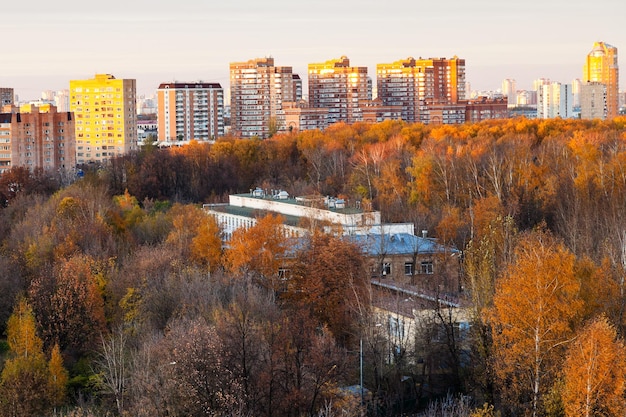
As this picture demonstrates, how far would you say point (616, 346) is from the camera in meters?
14.3

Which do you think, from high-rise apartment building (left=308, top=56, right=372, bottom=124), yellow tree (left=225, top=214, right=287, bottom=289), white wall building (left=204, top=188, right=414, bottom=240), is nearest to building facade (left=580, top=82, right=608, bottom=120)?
high-rise apartment building (left=308, top=56, right=372, bottom=124)

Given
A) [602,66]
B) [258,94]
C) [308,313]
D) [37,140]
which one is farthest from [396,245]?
[602,66]

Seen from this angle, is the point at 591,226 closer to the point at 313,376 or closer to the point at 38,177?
the point at 313,376

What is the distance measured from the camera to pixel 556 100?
337 feet

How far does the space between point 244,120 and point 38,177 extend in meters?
31.2

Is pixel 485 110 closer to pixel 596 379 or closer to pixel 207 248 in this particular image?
pixel 207 248

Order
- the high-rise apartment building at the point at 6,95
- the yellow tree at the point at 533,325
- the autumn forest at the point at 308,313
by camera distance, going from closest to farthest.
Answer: the autumn forest at the point at 308,313 < the yellow tree at the point at 533,325 < the high-rise apartment building at the point at 6,95

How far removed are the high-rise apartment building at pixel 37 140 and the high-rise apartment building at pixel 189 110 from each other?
57.7 feet

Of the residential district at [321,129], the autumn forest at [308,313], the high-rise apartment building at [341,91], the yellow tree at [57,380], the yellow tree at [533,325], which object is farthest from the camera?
the high-rise apartment building at [341,91]

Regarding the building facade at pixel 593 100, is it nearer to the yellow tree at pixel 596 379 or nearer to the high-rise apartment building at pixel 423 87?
the high-rise apartment building at pixel 423 87

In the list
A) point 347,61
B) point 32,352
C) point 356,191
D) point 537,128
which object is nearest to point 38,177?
point 356,191

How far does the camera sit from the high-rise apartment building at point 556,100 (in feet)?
336

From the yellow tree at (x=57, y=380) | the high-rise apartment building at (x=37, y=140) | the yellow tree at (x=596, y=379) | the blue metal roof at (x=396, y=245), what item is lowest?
the yellow tree at (x=57, y=380)

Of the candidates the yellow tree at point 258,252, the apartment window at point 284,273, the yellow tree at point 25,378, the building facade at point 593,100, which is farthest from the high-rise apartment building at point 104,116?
the building facade at point 593,100
